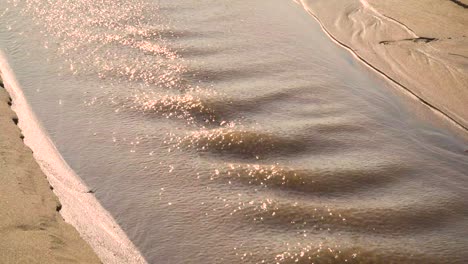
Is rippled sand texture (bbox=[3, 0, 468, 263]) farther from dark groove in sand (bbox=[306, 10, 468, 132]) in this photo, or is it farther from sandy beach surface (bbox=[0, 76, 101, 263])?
sandy beach surface (bbox=[0, 76, 101, 263])

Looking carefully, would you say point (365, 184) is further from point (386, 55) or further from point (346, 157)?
point (386, 55)

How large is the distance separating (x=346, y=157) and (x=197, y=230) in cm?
92

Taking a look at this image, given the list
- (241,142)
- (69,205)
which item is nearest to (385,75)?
(241,142)

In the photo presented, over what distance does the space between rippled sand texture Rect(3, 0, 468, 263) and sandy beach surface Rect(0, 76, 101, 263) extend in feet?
0.73

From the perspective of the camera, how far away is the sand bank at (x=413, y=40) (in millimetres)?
3654

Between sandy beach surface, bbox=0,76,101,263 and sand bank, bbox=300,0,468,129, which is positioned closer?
sandy beach surface, bbox=0,76,101,263

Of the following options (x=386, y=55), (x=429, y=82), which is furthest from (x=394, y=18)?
(x=429, y=82)

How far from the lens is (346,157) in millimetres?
2797

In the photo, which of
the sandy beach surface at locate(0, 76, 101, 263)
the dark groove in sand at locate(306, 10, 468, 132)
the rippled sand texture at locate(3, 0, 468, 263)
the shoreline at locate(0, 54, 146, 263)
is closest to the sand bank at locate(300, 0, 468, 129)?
the dark groove in sand at locate(306, 10, 468, 132)

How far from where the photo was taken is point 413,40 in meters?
4.26

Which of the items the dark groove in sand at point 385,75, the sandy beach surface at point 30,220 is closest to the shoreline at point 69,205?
the sandy beach surface at point 30,220

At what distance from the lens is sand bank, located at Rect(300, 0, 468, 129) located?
3654 millimetres

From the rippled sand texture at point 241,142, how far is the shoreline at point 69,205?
55 millimetres

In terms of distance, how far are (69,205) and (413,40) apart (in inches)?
117
